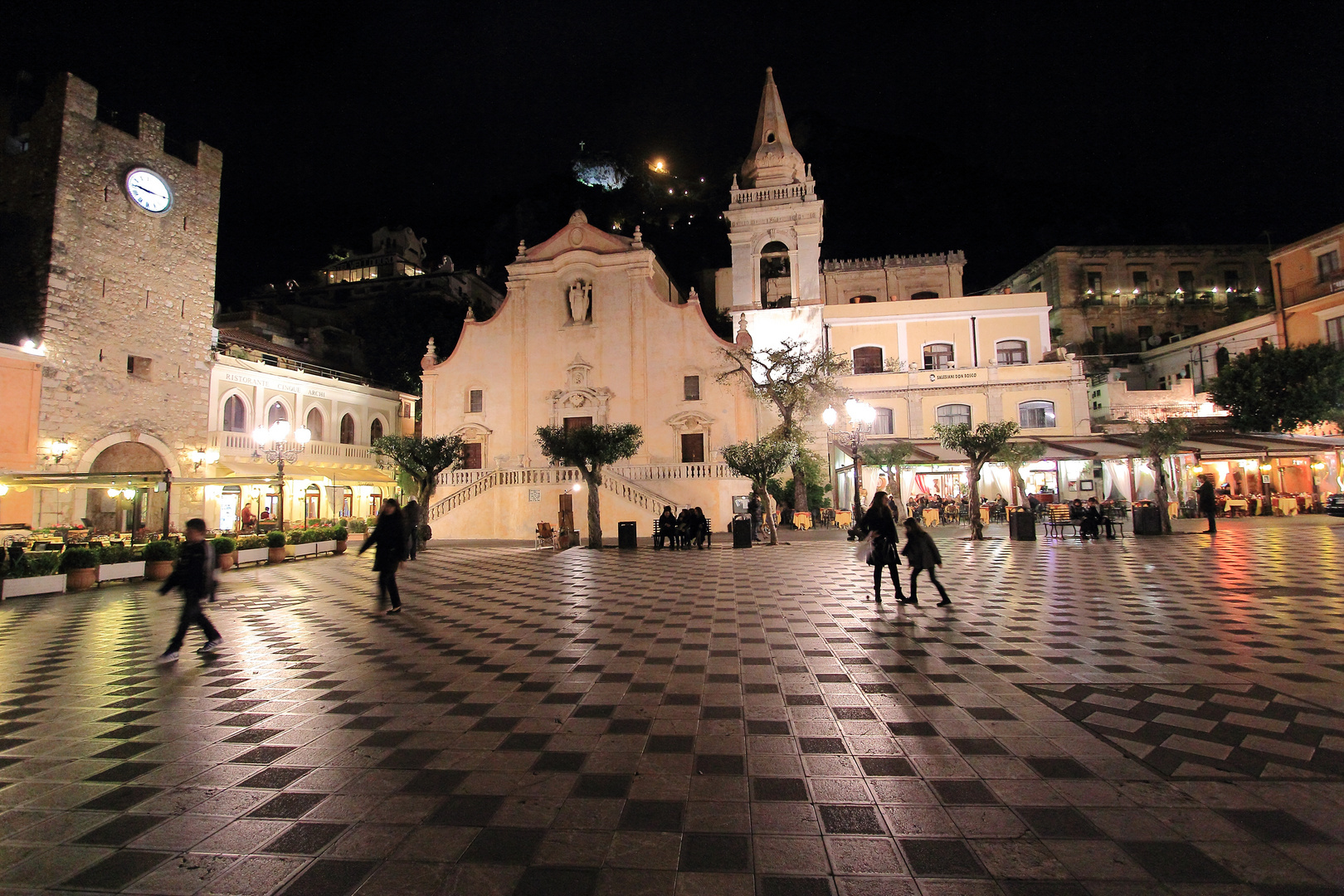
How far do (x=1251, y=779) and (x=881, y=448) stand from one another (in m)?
22.7

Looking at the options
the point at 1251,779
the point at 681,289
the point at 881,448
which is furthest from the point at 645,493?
the point at 681,289

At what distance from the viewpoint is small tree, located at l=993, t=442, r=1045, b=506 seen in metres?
21.3

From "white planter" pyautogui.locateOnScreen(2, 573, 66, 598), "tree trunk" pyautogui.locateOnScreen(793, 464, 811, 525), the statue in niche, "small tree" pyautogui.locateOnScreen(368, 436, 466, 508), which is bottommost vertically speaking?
"white planter" pyautogui.locateOnScreen(2, 573, 66, 598)

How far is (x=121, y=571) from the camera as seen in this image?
1341cm

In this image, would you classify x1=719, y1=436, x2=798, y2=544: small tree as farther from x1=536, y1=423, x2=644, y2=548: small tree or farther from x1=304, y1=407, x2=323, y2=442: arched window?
x1=304, y1=407, x2=323, y2=442: arched window

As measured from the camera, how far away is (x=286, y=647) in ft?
23.5

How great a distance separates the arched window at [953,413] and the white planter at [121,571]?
95.4ft

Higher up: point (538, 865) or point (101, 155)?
point (101, 155)

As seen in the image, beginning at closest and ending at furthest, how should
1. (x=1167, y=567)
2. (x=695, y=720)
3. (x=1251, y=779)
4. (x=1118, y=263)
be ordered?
(x=1251, y=779) < (x=695, y=720) < (x=1167, y=567) < (x=1118, y=263)

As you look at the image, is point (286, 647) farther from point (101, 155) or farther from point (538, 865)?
point (101, 155)

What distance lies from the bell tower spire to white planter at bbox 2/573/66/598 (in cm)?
3122

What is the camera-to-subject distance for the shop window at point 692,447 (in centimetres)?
2753

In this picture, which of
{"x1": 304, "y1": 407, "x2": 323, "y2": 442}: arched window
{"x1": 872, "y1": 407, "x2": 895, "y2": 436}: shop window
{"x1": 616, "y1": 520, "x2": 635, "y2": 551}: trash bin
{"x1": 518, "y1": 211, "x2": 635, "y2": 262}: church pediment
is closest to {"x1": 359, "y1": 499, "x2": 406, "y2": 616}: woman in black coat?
{"x1": 616, "y1": 520, "x2": 635, "y2": 551}: trash bin

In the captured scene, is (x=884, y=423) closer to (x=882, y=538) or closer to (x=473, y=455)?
(x=473, y=455)
